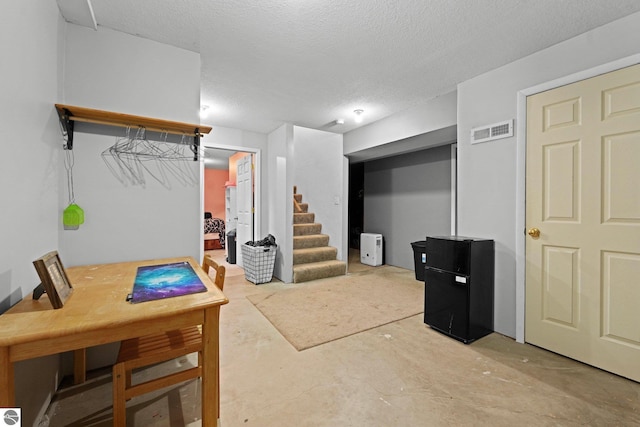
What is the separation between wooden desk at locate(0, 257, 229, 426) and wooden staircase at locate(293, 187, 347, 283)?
2931mm

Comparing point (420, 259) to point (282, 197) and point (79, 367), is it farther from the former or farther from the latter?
point (79, 367)

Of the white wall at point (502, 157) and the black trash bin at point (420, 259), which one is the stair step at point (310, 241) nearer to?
the black trash bin at point (420, 259)

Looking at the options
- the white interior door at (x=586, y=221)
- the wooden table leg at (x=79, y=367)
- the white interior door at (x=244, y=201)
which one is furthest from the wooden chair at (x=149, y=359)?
the white interior door at (x=244, y=201)

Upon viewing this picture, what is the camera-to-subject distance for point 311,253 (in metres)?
4.63

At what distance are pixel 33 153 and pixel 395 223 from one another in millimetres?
4983

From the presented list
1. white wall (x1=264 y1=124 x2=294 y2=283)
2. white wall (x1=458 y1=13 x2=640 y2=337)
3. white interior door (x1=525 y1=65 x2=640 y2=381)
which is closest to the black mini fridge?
white wall (x1=458 y1=13 x2=640 y2=337)

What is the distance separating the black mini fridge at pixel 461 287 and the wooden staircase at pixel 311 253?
204cm

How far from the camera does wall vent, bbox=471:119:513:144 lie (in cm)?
241

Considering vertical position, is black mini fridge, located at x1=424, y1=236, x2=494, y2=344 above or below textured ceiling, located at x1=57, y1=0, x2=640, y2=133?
below

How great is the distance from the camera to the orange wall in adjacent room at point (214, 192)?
28.0ft

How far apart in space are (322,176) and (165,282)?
4124 mm

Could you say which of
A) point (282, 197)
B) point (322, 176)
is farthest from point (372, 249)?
point (282, 197)

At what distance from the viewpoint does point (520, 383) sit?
1791 mm

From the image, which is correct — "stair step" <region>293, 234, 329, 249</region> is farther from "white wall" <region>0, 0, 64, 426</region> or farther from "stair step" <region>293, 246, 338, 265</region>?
"white wall" <region>0, 0, 64, 426</region>
